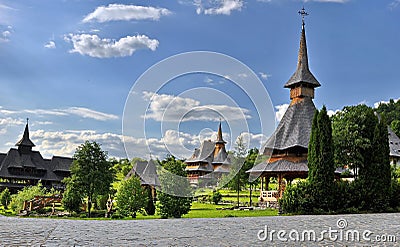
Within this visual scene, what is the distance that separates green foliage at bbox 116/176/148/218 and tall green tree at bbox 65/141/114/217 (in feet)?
26.5

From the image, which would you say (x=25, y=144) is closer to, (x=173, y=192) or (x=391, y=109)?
(x=173, y=192)

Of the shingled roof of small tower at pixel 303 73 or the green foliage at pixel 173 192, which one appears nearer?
the green foliage at pixel 173 192

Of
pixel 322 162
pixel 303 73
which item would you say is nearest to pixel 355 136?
pixel 322 162

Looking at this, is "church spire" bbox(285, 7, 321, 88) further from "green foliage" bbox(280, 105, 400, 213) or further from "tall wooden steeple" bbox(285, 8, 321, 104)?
"green foliage" bbox(280, 105, 400, 213)

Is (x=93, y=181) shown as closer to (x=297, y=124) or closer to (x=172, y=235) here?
(x=297, y=124)

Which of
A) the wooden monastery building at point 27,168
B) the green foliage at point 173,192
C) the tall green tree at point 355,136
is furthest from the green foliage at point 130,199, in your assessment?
the wooden monastery building at point 27,168

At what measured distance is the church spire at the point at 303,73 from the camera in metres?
31.2

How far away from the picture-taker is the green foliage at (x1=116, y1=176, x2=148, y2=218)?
2353 centimetres

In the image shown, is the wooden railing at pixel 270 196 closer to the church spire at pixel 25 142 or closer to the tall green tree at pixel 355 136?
the tall green tree at pixel 355 136

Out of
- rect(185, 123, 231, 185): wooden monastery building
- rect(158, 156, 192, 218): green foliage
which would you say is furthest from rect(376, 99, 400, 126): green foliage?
rect(158, 156, 192, 218): green foliage

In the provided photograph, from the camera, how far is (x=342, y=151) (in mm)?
21844

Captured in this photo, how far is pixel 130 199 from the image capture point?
23.5m

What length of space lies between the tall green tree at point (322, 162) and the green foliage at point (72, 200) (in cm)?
1795

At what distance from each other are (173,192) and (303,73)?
17.2 meters
